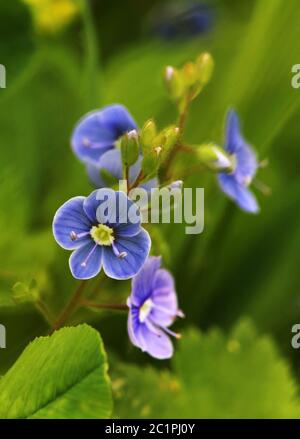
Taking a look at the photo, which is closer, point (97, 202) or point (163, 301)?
point (97, 202)

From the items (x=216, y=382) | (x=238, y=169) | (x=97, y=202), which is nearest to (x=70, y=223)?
(x=97, y=202)

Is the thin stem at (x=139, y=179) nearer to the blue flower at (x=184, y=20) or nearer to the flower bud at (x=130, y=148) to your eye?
the flower bud at (x=130, y=148)

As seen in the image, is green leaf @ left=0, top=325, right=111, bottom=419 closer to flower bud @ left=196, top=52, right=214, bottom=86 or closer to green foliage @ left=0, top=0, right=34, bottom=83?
flower bud @ left=196, top=52, right=214, bottom=86

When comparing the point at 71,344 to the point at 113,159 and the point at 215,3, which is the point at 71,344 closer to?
the point at 113,159

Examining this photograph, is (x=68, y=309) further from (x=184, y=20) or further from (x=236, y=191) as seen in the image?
(x=184, y=20)

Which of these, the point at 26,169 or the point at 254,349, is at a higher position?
the point at 26,169

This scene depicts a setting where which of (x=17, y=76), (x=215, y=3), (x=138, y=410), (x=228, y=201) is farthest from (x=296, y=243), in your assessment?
(x=215, y=3)
